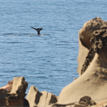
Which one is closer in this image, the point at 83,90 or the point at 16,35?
the point at 83,90

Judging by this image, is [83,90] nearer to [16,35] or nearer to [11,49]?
[11,49]

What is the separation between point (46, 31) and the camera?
6838 centimetres

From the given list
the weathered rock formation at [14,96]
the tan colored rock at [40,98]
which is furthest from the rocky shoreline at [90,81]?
the weathered rock formation at [14,96]

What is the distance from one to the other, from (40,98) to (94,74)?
1.04m

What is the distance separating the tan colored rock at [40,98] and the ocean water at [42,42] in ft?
26.5

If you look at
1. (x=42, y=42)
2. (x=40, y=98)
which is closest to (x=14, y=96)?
(x=40, y=98)

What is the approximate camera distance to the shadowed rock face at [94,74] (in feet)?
39.9

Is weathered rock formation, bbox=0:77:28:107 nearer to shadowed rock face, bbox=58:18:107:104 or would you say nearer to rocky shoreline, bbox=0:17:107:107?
rocky shoreline, bbox=0:17:107:107

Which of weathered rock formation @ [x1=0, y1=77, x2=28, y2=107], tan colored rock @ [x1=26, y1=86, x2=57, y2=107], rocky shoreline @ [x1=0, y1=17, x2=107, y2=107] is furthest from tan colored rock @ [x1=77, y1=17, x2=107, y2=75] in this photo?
weathered rock formation @ [x1=0, y1=77, x2=28, y2=107]

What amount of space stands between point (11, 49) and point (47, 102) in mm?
39024

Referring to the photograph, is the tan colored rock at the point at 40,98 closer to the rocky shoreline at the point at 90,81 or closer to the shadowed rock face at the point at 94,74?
the rocky shoreline at the point at 90,81

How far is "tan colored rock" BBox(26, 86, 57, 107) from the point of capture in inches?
482

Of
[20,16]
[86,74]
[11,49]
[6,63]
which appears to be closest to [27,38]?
[11,49]

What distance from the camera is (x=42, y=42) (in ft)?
192
